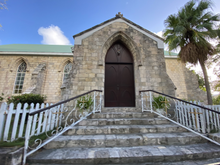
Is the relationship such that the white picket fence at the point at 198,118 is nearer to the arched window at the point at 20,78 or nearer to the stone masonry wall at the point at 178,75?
the stone masonry wall at the point at 178,75

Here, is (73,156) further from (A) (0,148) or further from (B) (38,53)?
(B) (38,53)

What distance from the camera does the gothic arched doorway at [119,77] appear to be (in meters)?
5.85

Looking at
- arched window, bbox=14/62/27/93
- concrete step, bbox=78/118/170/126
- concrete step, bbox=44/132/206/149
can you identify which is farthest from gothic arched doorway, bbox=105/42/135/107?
arched window, bbox=14/62/27/93

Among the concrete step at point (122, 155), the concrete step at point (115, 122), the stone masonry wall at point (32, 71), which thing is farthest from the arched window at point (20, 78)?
the concrete step at point (122, 155)

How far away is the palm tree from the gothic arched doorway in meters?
3.66

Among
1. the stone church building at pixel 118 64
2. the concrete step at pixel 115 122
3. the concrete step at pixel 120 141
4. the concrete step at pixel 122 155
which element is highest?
the stone church building at pixel 118 64

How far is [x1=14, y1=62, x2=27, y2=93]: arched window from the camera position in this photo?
10.6 meters

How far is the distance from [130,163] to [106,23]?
6.72 metres

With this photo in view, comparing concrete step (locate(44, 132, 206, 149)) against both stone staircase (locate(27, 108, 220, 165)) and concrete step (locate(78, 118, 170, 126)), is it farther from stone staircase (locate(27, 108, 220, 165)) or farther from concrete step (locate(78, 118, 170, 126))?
concrete step (locate(78, 118, 170, 126))

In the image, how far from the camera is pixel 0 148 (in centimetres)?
219

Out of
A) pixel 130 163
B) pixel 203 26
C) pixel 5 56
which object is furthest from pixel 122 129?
pixel 5 56

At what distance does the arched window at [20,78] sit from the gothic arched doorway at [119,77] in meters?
10.2

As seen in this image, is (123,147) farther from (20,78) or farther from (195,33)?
(20,78)

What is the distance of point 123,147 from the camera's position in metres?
2.65
